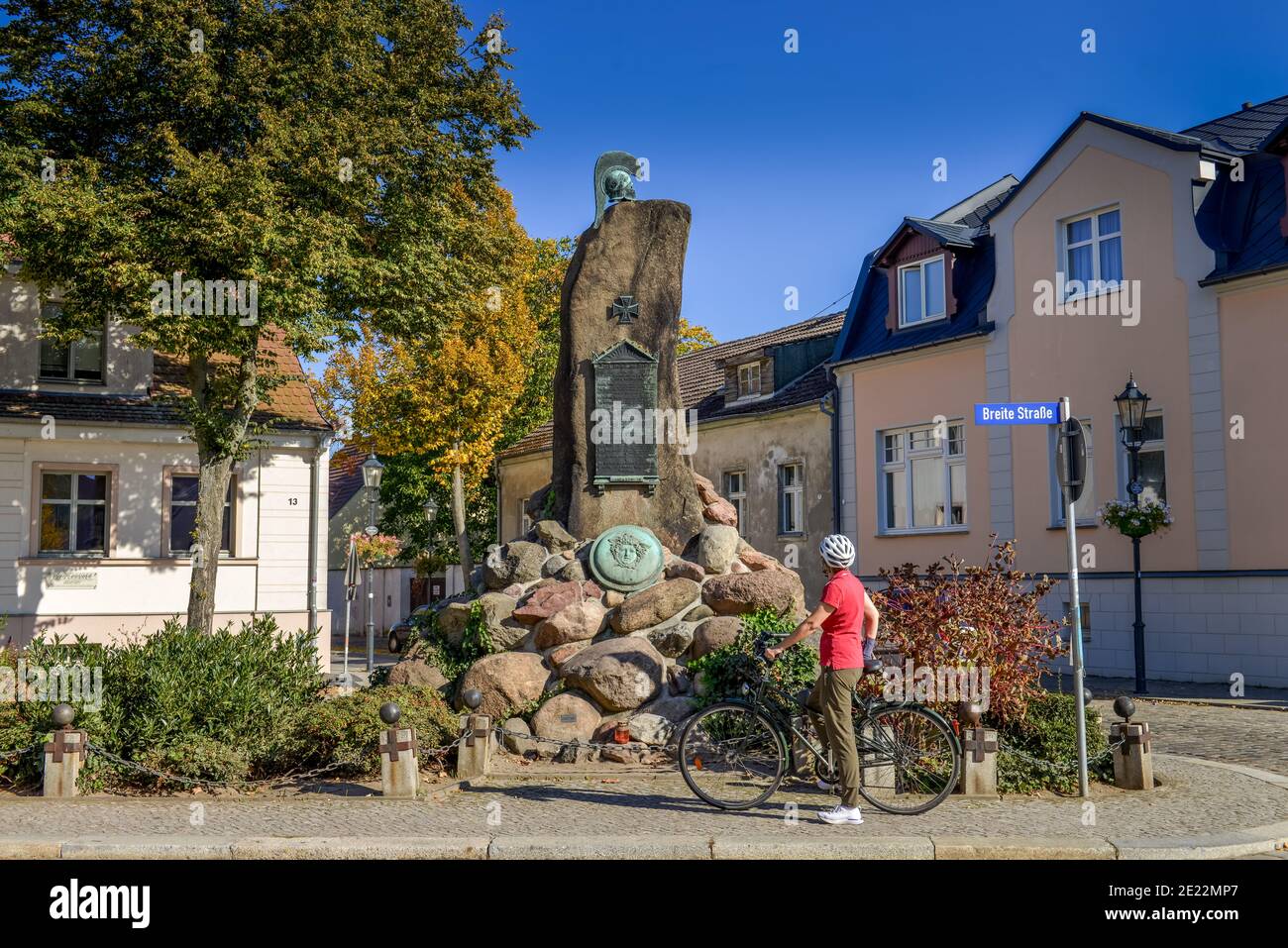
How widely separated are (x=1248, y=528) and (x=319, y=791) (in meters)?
13.9

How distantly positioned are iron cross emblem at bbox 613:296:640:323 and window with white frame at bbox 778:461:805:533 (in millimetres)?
13410

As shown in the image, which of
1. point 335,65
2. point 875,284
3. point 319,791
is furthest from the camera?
point 875,284

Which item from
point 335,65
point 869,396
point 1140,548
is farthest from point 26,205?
point 1140,548

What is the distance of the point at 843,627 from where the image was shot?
8047 millimetres

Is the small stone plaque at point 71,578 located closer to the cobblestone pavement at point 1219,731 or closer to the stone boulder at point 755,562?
the stone boulder at point 755,562

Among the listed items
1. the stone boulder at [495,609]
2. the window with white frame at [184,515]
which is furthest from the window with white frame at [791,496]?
the stone boulder at [495,609]

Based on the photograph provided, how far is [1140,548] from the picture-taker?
1853 cm

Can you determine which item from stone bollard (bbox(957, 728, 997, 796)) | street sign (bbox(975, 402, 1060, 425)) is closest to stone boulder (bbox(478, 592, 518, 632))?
stone bollard (bbox(957, 728, 997, 796))

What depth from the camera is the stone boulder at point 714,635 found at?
10.8m

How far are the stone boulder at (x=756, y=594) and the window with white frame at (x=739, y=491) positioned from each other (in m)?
15.5

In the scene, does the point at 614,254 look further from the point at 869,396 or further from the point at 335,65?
the point at 869,396

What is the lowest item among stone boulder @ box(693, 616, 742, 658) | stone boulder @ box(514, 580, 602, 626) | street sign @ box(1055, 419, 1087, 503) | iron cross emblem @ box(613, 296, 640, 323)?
stone boulder @ box(693, 616, 742, 658)

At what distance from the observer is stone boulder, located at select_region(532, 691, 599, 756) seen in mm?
10383

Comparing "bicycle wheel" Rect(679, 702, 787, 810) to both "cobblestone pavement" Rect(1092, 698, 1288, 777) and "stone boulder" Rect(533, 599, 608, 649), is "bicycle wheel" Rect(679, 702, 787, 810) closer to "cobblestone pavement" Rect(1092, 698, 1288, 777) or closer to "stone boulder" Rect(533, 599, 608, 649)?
"stone boulder" Rect(533, 599, 608, 649)
